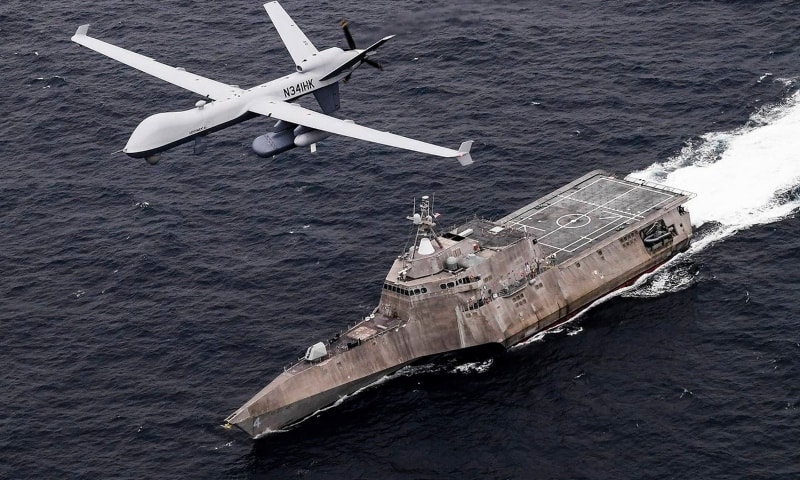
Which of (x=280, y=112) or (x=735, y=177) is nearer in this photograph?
(x=280, y=112)

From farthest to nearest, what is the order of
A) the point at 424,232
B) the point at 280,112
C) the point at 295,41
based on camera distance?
the point at 295,41 → the point at 280,112 → the point at 424,232

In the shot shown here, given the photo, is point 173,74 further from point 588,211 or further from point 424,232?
point 588,211

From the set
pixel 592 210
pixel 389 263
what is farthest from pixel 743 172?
pixel 389 263

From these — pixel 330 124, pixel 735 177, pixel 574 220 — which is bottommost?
pixel 735 177

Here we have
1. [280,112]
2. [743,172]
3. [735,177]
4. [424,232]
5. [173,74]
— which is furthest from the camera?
[743,172]

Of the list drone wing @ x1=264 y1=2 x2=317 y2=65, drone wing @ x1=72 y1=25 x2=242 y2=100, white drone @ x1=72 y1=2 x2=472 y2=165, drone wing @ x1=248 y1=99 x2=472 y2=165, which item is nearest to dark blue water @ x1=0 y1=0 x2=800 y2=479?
white drone @ x1=72 y1=2 x2=472 y2=165

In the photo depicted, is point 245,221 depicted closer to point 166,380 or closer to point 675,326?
point 166,380

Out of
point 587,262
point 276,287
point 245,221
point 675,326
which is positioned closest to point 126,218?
point 245,221
